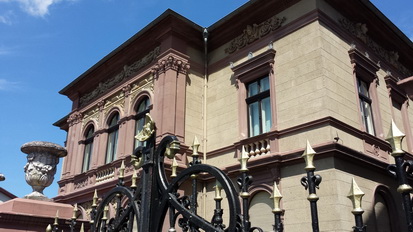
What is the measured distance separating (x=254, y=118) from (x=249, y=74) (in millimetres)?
1494

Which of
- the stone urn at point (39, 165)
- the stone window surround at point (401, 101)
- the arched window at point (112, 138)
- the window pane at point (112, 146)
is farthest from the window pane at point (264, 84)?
the stone urn at point (39, 165)

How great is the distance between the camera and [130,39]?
15.4m

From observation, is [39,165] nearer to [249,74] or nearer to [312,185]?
[312,185]

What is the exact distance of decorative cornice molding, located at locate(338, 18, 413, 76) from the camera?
1232cm

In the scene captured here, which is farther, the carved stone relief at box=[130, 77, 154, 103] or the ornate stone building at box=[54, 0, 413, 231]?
the carved stone relief at box=[130, 77, 154, 103]

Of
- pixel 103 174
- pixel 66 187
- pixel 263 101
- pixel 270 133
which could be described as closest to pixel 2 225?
pixel 270 133

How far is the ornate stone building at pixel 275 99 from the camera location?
10109 millimetres

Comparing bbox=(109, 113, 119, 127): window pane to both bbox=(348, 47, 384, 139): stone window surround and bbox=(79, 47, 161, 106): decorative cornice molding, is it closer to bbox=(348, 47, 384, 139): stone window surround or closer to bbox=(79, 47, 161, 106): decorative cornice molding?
bbox=(79, 47, 161, 106): decorative cornice molding

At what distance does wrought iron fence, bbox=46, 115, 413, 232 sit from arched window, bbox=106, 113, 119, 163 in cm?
1185

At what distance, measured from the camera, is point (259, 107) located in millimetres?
12172

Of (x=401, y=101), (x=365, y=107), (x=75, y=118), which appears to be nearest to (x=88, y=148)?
(x=75, y=118)

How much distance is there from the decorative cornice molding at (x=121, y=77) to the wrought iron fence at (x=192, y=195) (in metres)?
10.9

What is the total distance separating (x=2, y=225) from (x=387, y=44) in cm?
1400

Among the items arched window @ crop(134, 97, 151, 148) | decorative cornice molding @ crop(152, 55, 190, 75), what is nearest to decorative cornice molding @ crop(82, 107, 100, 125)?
arched window @ crop(134, 97, 151, 148)
